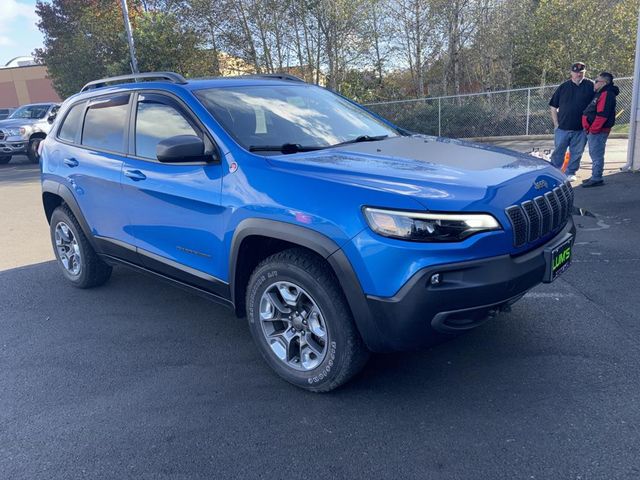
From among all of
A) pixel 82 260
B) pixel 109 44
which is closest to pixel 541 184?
pixel 82 260

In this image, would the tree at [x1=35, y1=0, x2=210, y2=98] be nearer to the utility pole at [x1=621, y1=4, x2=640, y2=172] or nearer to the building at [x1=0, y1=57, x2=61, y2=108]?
the utility pole at [x1=621, y1=4, x2=640, y2=172]

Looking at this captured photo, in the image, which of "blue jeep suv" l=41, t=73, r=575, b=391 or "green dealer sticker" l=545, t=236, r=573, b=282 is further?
"green dealer sticker" l=545, t=236, r=573, b=282

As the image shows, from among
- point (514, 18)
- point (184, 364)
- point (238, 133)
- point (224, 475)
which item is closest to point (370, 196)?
point (238, 133)

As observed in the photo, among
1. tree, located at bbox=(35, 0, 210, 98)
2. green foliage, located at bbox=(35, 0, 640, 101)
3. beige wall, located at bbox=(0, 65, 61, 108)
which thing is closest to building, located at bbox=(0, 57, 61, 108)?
beige wall, located at bbox=(0, 65, 61, 108)

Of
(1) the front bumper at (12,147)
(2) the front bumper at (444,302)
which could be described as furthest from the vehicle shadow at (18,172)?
(2) the front bumper at (444,302)

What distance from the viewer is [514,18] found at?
65.6 ft

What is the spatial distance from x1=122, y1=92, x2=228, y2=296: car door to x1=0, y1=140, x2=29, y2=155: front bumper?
1562cm

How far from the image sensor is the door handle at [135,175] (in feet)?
12.6

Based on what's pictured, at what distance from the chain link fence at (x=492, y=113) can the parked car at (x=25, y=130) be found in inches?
467

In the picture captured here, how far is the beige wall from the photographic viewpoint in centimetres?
5184

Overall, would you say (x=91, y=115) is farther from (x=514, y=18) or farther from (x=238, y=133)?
(x=514, y=18)

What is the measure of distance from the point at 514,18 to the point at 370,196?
20.4 metres

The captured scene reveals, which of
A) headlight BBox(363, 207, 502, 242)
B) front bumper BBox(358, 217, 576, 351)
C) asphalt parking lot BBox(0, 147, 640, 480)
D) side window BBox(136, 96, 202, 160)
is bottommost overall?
asphalt parking lot BBox(0, 147, 640, 480)

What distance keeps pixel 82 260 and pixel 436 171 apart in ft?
11.7
